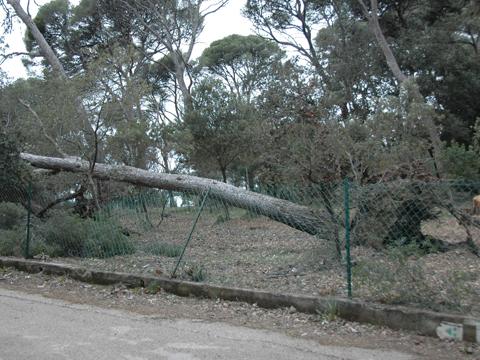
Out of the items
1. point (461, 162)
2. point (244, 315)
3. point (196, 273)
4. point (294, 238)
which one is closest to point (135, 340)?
point (244, 315)

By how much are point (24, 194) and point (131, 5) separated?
18.9 m

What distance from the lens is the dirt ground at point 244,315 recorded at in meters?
5.25

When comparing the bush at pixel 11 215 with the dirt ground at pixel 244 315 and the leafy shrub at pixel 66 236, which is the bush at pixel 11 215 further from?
the dirt ground at pixel 244 315

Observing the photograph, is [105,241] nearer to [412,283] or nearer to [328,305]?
[328,305]

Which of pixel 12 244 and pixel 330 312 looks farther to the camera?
pixel 12 244

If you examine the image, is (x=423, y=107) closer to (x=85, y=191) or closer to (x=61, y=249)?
(x=85, y=191)

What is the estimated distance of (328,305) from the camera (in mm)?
6188

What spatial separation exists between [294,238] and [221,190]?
7.26 ft

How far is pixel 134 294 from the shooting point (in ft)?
25.7

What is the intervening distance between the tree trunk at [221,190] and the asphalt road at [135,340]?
294cm

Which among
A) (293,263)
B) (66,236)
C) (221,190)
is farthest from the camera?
(221,190)

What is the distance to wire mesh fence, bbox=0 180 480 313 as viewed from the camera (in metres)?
6.03

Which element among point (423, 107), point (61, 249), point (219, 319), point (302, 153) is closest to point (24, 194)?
point (61, 249)

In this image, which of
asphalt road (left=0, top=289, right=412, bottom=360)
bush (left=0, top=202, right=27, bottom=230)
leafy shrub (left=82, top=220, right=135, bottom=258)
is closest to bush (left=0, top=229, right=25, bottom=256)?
bush (left=0, top=202, right=27, bottom=230)
